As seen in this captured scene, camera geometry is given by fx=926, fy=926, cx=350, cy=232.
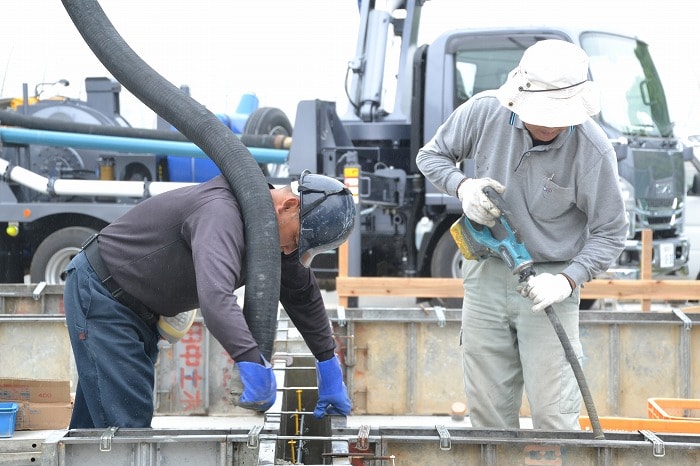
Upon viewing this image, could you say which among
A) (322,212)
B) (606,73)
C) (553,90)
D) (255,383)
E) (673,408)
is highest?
Result: (606,73)

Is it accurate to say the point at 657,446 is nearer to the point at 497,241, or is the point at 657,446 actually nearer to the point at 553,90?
the point at 497,241

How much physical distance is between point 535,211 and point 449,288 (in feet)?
10.7

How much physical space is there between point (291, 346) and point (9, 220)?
5.92m

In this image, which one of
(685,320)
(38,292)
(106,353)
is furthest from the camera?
(38,292)

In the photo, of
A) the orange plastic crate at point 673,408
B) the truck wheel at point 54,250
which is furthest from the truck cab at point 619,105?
the orange plastic crate at point 673,408

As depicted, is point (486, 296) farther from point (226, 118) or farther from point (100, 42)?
point (226, 118)

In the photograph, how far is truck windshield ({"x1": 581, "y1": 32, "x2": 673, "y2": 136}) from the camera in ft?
29.5

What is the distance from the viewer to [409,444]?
10.6 ft

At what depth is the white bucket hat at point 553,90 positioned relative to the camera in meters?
3.53

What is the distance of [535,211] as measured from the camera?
3.79 metres

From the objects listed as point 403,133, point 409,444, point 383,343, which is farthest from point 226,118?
point 409,444

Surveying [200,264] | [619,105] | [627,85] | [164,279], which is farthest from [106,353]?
[627,85]

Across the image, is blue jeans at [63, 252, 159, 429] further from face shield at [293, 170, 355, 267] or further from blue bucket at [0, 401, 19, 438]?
face shield at [293, 170, 355, 267]

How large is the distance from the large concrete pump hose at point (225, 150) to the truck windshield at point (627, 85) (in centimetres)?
615
